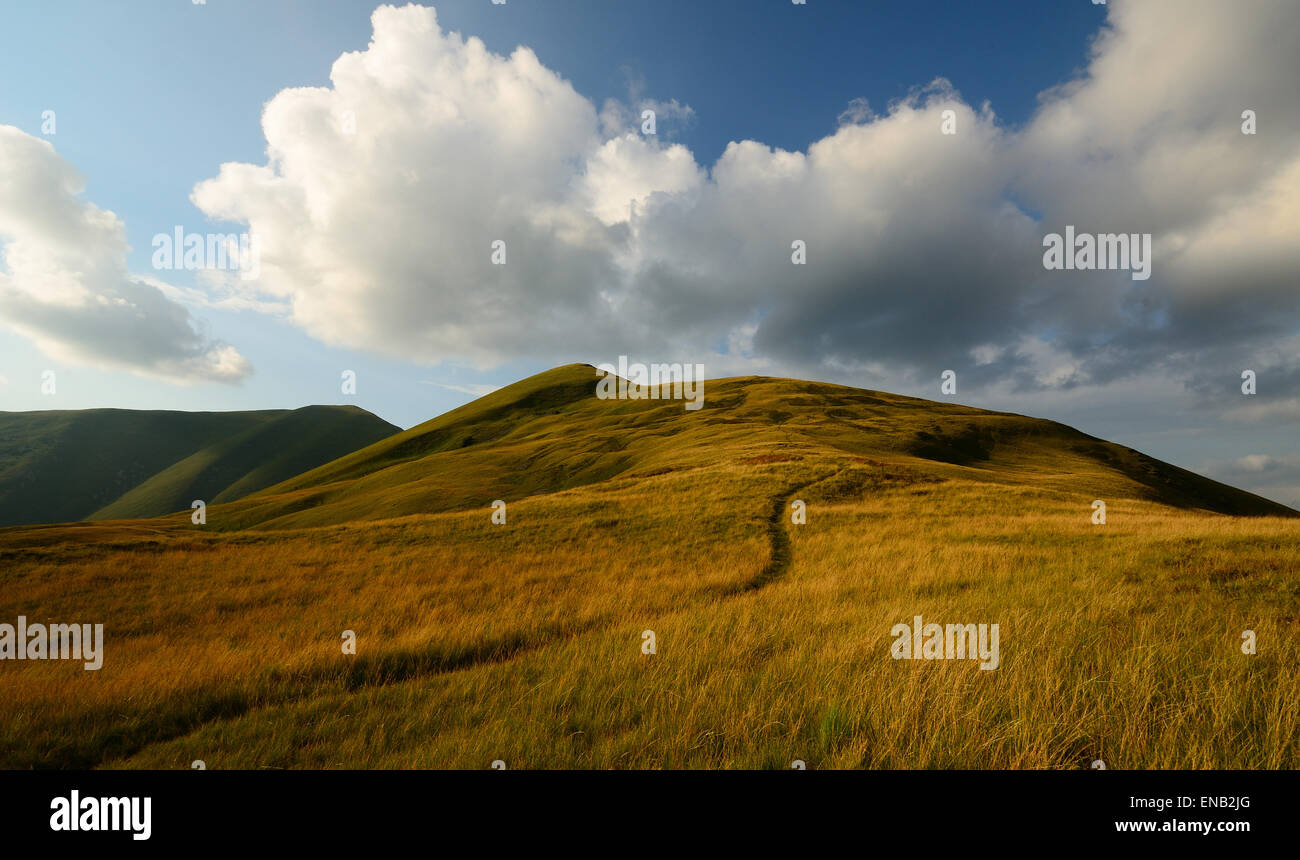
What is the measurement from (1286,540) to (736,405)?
283 feet

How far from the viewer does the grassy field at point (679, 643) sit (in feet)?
16.4

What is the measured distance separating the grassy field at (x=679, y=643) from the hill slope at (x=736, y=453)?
85.7 ft

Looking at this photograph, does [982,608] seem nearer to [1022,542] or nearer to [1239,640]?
[1239,640]

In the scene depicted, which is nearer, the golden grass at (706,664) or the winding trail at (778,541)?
the golden grass at (706,664)

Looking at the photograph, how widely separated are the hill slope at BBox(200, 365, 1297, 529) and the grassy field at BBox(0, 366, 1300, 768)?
26108mm

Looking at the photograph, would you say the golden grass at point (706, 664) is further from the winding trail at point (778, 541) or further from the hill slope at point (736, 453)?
the hill slope at point (736, 453)

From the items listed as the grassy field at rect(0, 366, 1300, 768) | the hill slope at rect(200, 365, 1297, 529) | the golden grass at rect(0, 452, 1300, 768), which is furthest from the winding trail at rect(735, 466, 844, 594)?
the hill slope at rect(200, 365, 1297, 529)

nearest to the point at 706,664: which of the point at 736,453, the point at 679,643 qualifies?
the point at 679,643

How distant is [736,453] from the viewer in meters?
49.7

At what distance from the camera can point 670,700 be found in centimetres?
597

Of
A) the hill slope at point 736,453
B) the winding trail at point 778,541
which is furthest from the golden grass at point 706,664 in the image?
the hill slope at point 736,453

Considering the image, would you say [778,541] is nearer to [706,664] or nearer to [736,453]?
[706,664]
